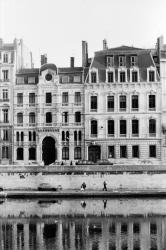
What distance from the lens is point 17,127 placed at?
7394 cm

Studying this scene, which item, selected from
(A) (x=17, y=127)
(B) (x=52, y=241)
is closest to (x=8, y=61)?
(A) (x=17, y=127)

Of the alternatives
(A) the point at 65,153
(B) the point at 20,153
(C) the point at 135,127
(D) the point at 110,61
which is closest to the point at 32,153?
(B) the point at 20,153

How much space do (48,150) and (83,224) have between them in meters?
31.4

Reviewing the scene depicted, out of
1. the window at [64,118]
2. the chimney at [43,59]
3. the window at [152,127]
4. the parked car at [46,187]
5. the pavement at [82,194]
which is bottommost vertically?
the pavement at [82,194]

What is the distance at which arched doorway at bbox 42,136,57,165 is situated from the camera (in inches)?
2884

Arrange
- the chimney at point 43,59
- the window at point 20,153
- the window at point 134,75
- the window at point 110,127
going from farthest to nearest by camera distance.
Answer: the chimney at point 43,59, the window at point 20,153, the window at point 134,75, the window at point 110,127

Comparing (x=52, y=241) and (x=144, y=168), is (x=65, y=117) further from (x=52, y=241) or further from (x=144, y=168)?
(x=52, y=241)

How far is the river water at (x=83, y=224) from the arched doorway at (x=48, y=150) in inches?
674

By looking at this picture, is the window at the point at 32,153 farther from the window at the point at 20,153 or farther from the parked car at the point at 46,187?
the parked car at the point at 46,187

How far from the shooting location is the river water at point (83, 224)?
36.2m

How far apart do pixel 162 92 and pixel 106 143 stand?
29.8 feet

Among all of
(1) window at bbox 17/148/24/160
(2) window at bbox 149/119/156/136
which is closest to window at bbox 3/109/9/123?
(1) window at bbox 17/148/24/160

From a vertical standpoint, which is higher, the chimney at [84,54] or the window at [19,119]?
the chimney at [84,54]

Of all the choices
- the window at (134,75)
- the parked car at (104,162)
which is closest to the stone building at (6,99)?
the parked car at (104,162)
